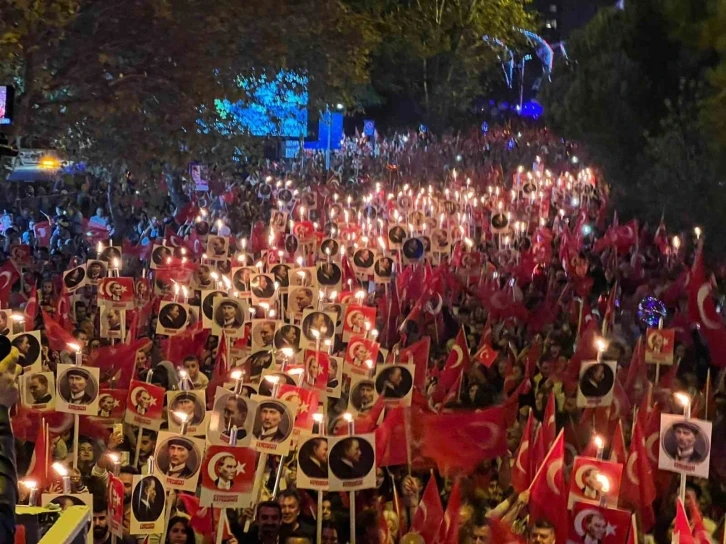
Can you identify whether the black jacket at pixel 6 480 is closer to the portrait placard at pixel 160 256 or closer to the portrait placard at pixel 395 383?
the portrait placard at pixel 395 383

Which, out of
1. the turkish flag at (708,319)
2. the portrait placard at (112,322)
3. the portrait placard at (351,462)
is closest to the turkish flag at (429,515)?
the portrait placard at (351,462)

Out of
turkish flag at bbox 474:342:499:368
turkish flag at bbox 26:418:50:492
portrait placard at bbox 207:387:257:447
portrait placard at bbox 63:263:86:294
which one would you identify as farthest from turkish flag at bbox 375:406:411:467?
portrait placard at bbox 63:263:86:294

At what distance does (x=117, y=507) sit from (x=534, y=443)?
2892 millimetres

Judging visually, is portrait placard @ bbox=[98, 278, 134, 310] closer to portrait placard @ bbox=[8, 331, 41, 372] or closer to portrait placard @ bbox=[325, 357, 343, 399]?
portrait placard @ bbox=[8, 331, 41, 372]

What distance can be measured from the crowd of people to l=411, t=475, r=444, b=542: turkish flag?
0.05 feet

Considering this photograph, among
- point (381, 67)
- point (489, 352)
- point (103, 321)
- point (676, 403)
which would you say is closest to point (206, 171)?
point (381, 67)

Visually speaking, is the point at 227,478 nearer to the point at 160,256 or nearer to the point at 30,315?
the point at 30,315

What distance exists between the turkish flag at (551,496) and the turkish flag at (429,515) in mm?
580

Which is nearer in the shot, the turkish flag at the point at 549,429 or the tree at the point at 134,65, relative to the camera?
the turkish flag at the point at 549,429

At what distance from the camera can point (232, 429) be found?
639 centimetres

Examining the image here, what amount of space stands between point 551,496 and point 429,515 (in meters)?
0.77

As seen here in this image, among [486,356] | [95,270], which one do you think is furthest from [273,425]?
[95,270]

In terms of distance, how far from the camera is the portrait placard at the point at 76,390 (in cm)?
739

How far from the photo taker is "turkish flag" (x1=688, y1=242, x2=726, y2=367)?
384 inches
